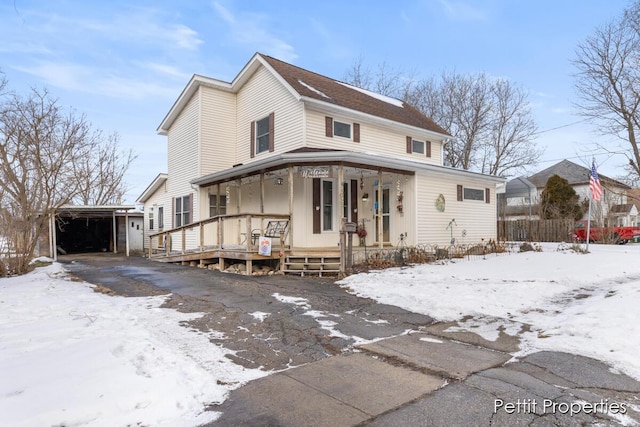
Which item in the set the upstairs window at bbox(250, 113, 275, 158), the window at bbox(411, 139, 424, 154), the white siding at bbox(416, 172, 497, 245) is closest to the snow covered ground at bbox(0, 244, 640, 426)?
the white siding at bbox(416, 172, 497, 245)

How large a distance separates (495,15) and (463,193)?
743 centimetres

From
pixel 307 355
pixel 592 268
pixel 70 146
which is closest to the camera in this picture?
pixel 307 355

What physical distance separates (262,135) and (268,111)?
0.92m

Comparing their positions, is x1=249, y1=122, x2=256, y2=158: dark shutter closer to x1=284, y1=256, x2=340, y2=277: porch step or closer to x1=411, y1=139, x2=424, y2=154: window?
x1=284, y1=256, x2=340, y2=277: porch step

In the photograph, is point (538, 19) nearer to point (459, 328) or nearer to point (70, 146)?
point (459, 328)

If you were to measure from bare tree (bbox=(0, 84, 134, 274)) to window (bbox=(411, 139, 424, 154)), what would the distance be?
1258cm

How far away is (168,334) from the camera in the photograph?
479 cm

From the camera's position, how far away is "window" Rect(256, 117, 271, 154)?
13.8 meters

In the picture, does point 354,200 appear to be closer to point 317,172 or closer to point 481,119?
point 317,172

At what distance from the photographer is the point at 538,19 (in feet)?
49.6

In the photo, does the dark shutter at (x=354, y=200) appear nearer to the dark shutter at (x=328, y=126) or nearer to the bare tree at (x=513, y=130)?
the dark shutter at (x=328, y=126)

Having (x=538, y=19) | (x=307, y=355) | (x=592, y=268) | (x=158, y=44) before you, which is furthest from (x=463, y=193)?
(x=158, y=44)

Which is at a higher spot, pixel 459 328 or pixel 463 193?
pixel 463 193

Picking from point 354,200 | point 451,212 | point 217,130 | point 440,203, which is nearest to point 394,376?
point 354,200
